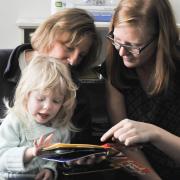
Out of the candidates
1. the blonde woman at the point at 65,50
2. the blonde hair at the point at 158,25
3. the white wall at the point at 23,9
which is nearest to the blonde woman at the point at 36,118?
the blonde woman at the point at 65,50

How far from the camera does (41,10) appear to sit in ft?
9.00

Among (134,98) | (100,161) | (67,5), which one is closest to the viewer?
(100,161)

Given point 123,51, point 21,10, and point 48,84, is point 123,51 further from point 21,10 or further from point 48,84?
point 21,10

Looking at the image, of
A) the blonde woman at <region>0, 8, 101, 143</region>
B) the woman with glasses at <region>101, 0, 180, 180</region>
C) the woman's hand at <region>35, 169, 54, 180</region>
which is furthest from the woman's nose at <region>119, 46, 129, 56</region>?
the woman's hand at <region>35, 169, 54, 180</region>

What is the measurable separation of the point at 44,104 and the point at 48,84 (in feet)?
0.22

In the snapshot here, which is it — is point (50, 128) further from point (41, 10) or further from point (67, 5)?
point (41, 10)

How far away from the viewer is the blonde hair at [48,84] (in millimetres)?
1276

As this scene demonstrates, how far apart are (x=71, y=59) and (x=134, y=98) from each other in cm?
32

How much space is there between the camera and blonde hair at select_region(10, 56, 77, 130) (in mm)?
1276

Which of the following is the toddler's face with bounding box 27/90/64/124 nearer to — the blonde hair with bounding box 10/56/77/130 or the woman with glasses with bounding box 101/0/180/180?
the blonde hair with bounding box 10/56/77/130

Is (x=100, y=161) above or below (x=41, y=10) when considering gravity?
below

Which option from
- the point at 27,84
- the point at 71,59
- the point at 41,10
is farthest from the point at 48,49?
the point at 41,10

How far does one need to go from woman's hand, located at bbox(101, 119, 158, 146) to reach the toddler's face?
21cm

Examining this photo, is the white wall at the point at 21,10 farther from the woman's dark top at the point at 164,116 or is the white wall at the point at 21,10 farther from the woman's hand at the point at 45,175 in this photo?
the woman's hand at the point at 45,175
